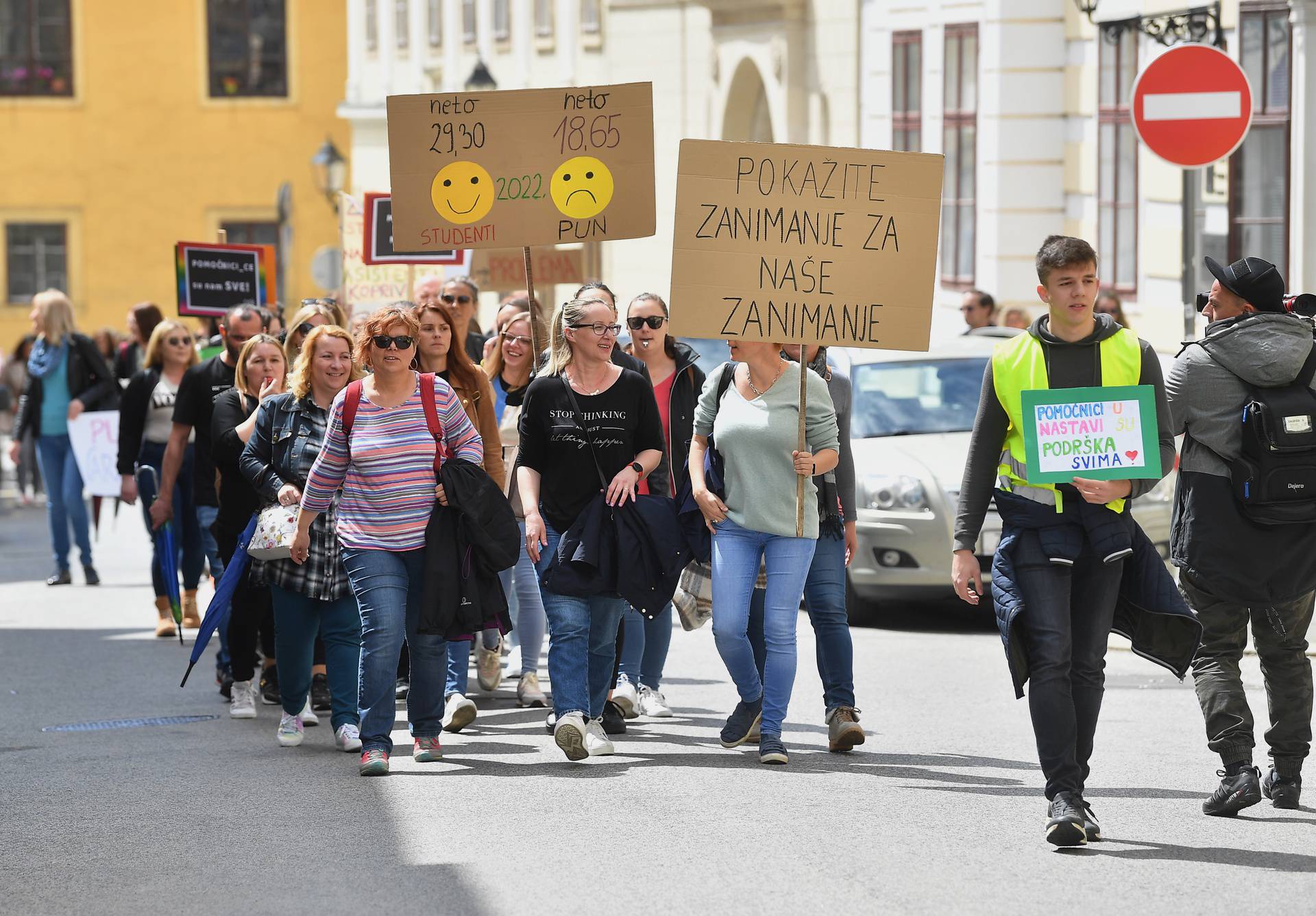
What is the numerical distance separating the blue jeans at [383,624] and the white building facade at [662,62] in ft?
43.4

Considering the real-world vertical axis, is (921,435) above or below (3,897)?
above

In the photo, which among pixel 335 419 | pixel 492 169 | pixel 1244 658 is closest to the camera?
pixel 335 419

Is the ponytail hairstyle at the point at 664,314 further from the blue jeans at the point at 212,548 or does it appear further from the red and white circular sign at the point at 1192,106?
the red and white circular sign at the point at 1192,106

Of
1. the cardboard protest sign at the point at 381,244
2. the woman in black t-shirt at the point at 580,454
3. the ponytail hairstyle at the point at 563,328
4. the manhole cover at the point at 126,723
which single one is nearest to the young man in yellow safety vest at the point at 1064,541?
the woman in black t-shirt at the point at 580,454

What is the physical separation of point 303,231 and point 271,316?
119 feet

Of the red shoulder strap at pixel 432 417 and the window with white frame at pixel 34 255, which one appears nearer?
the red shoulder strap at pixel 432 417

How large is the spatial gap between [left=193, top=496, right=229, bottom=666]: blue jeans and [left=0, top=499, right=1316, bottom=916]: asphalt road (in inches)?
12.0

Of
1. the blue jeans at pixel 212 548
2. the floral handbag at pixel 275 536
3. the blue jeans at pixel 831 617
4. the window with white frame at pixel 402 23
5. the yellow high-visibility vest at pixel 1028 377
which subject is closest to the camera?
the yellow high-visibility vest at pixel 1028 377

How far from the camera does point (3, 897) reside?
273 inches

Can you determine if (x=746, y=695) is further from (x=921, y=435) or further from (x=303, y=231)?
(x=303, y=231)

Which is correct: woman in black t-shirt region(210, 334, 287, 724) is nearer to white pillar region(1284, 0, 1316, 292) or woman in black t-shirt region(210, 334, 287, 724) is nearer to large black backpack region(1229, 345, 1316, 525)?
large black backpack region(1229, 345, 1316, 525)

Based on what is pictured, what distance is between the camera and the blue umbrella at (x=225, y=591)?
377 inches

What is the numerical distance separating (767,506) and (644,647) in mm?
1734

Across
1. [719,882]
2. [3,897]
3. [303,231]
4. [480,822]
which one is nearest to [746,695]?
[480,822]
